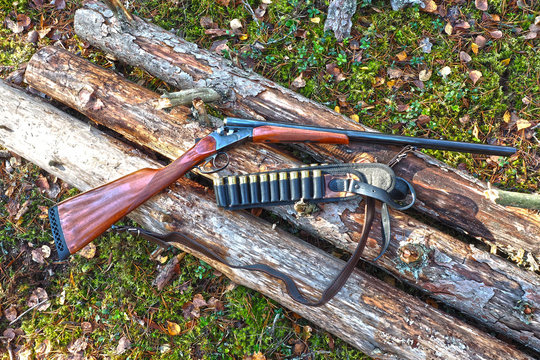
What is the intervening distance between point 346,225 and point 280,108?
1.59m

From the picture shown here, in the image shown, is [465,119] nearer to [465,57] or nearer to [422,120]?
[422,120]

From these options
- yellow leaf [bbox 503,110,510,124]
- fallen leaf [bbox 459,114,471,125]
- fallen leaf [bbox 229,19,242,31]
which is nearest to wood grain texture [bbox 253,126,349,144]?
fallen leaf [bbox 459,114,471,125]

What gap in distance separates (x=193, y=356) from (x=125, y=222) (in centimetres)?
189

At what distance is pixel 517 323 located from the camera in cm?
377

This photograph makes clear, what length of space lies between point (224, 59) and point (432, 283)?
358 centimetres

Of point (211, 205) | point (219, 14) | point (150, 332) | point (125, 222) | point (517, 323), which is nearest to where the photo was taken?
point (517, 323)

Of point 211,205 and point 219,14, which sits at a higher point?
point 219,14

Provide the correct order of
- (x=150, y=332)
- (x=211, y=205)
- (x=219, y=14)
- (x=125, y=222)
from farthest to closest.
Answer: (x=219, y=14), (x=125, y=222), (x=150, y=332), (x=211, y=205)

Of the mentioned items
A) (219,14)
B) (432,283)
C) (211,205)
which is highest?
(219,14)

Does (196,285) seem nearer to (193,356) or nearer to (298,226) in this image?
(193,356)

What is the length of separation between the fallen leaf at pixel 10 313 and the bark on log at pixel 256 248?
1812 mm

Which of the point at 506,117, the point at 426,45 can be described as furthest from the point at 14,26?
the point at 506,117

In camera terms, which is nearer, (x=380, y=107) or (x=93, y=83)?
(x=93, y=83)

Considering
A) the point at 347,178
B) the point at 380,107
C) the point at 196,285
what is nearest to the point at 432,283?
the point at 347,178
